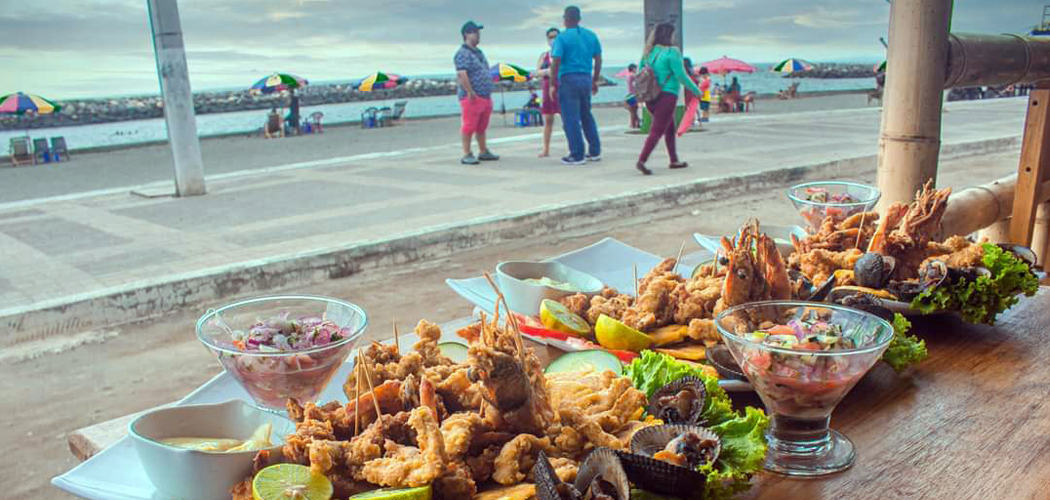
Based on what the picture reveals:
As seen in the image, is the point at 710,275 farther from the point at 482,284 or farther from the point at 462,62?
the point at 462,62

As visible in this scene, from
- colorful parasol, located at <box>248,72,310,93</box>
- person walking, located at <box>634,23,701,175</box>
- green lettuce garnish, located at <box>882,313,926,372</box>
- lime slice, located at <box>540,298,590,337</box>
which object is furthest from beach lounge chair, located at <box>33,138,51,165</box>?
green lettuce garnish, located at <box>882,313,926,372</box>

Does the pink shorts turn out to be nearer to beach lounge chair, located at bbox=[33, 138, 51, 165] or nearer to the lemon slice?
the lemon slice

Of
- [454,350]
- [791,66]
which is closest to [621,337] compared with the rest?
[454,350]

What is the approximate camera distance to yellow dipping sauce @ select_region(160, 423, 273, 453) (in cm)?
129

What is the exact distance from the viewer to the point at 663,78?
34.4 feet

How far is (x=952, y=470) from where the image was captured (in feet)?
4.71

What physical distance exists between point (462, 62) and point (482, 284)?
9.16 metres

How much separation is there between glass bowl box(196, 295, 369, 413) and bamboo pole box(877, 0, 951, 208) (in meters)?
2.57

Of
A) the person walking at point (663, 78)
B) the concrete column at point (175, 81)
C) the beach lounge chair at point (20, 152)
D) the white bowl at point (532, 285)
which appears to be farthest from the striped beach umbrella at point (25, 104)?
the white bowl at point (532, 285)

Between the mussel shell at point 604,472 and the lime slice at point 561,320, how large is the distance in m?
0.83

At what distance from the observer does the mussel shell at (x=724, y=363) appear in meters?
1.70

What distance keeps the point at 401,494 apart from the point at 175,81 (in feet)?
32.4

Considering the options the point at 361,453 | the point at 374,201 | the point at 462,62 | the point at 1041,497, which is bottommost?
the point at 374,201

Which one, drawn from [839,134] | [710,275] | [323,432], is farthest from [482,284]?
[839,134]
